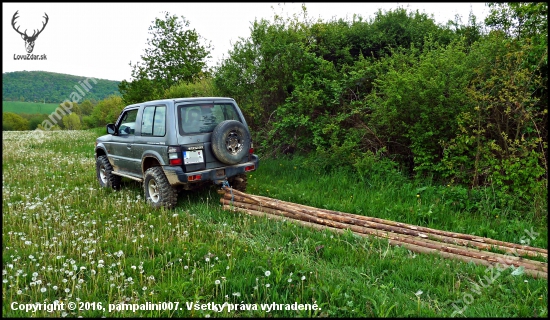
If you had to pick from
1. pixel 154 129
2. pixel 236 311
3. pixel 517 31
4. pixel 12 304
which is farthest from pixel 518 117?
pixel 12 304

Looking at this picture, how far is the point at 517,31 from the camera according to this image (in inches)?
284

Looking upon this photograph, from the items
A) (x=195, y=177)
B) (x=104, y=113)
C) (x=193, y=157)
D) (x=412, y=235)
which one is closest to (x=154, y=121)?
(x=193, y=157)

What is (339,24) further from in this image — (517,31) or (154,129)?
(154,129)

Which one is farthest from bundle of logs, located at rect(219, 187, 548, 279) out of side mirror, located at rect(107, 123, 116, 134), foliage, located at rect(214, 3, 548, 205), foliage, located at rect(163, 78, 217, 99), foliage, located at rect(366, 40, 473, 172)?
foliage, located at rect(163, 78, 217, 99)

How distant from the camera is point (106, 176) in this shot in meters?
8.57

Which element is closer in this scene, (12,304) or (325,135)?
(12,304)

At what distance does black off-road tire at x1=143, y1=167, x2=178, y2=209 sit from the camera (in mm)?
6445

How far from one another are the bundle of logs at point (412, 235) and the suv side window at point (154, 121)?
169 centimetres

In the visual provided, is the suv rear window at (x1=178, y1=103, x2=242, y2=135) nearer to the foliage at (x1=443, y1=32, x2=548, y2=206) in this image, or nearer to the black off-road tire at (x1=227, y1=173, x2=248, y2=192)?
→ the black off-road tire at (x1=227, y1=173, x2=248, y2=192)

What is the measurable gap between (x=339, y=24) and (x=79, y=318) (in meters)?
10.6

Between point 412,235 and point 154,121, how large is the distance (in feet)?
16.3

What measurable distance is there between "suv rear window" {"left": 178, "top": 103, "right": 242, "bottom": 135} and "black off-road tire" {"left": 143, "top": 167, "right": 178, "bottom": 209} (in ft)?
3.17

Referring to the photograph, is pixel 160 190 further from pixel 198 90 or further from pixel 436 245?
pixel 198 90

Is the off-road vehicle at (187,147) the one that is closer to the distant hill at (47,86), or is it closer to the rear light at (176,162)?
the rear light at (176,162)
